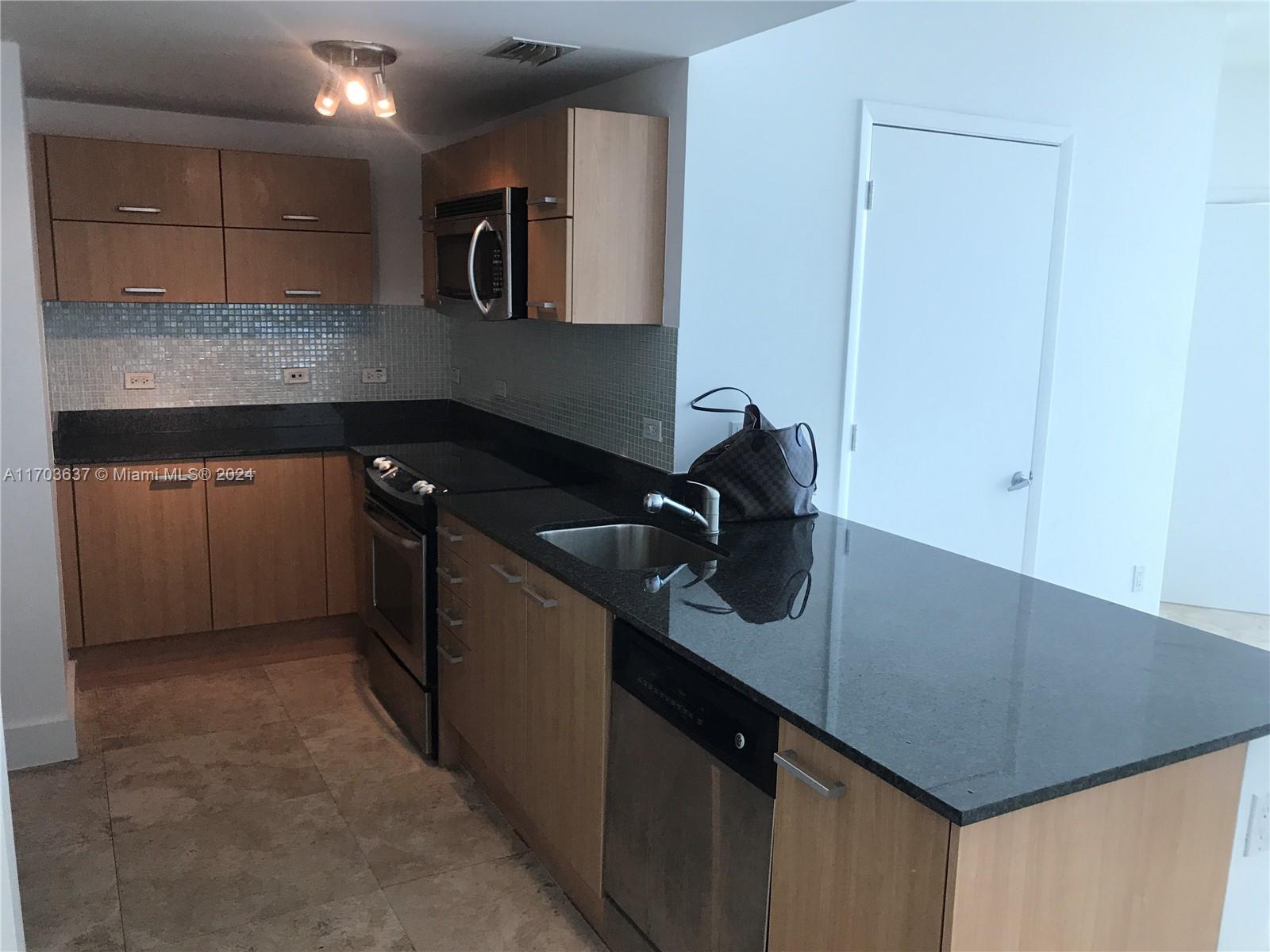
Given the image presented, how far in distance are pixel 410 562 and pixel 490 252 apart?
1.04 metres

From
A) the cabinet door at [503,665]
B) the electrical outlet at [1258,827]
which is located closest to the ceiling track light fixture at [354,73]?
the cabinet door at [503,665]

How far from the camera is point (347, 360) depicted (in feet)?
15.0

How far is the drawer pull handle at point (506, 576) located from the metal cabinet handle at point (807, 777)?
3.54ft

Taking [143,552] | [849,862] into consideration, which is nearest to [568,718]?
[849,862]

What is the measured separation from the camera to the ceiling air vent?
271 cm

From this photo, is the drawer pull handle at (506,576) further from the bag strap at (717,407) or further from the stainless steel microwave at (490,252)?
the stainless steel microwave at (490,252)

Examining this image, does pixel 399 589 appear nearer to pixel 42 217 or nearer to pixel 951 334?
pixel 42 217

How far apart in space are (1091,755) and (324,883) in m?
1.99

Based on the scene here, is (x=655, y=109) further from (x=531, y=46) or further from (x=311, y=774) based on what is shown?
(x=311, y=774)

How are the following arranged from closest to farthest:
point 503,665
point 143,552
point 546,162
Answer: point 503,665
point 546,162
point 143,552

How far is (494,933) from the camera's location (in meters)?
2.42

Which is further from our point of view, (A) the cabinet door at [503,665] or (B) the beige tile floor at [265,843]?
(A) the cabinet door at [503,665]

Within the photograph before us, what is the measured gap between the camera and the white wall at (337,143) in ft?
12.8

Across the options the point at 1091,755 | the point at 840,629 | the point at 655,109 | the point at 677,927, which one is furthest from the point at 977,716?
the point at 655,109
